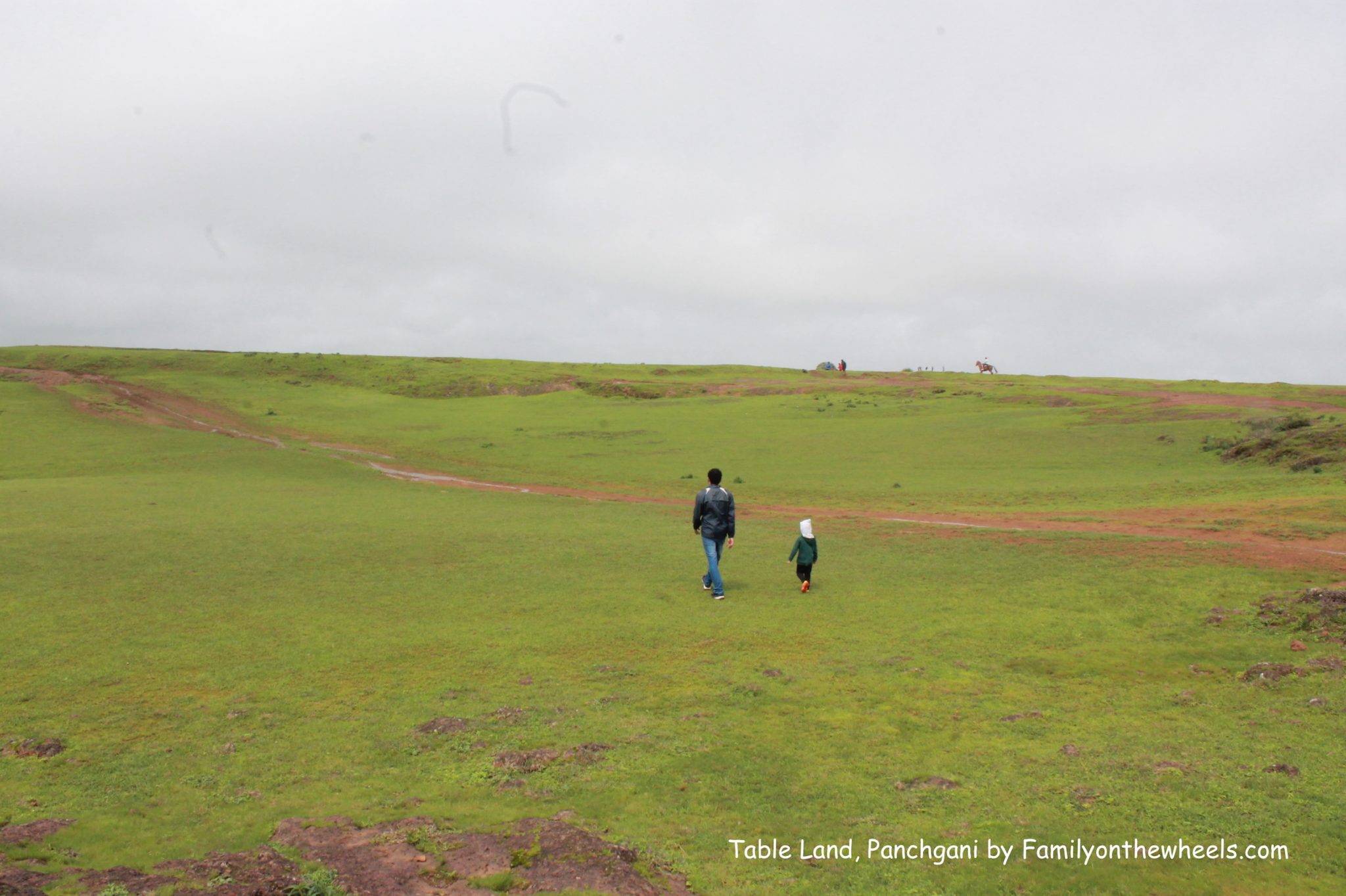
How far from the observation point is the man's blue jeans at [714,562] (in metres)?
14.7

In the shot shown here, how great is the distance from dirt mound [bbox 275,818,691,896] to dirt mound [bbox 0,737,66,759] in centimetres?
315

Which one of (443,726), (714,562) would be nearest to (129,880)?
(443,726)

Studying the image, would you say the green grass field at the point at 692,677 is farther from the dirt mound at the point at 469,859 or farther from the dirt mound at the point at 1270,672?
the dirt mound at the point at 469,859

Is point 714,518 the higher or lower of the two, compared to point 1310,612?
higher

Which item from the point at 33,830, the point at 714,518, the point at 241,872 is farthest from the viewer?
the point at 714,518

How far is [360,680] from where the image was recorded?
10.2 m

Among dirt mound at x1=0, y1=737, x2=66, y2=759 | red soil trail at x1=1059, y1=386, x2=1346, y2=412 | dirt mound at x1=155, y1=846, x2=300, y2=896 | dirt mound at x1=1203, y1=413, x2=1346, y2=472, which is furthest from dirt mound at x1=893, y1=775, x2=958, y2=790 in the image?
red soil trail at x1=1059, y1=386, x2=1346, y2=412

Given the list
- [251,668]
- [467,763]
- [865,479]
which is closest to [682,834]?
[467,763]

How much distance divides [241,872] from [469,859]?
61.6 inches

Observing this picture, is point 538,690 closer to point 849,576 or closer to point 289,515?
point 849,576

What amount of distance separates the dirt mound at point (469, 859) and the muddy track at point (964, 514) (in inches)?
610

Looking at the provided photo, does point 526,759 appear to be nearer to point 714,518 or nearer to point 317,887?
point 317,887

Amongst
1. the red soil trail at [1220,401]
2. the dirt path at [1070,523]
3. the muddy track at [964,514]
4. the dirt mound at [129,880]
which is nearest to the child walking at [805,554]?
the muddy track at [964,514]

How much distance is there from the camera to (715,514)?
15.3 meters
